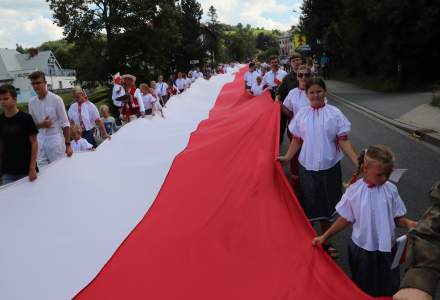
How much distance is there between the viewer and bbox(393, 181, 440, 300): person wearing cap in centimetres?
148

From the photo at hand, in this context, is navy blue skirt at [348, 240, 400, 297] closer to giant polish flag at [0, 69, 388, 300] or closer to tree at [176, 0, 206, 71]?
giant polish flag at [0, 69, 388, 300]

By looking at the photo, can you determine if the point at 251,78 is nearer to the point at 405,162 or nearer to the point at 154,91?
the point at 154,91

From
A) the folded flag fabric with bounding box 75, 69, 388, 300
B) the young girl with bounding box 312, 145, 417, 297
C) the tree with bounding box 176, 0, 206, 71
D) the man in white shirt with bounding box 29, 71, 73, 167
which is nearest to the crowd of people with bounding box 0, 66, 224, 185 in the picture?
the man in white shirt with bounding box 29, 71, 73, 167

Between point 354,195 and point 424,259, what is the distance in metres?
1.67

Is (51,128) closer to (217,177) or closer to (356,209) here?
(217,177)

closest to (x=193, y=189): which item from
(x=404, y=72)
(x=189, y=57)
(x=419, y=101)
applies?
(x=419, y=101)

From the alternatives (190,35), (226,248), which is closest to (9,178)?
(226,248)

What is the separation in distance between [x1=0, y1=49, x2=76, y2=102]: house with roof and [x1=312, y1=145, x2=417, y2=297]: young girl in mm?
98607

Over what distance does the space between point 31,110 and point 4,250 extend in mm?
2935

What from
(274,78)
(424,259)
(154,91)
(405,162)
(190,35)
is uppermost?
(190,35)

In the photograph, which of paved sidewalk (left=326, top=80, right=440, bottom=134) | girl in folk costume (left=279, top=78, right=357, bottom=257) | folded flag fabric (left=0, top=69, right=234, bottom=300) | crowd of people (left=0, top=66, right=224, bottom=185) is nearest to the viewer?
folded flag fabric (left=0, top=69, right=234, bottom=300)

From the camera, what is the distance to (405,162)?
8.27m

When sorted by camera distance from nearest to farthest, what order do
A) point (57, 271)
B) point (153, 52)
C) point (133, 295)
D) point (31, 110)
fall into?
point (133, 295) → point (57, 271) → point (31, 110) → point (153, 52)

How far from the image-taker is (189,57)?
63.1 m
